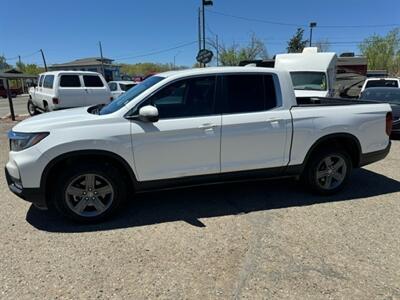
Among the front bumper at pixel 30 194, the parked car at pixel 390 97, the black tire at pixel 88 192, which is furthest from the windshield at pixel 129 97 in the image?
the parked car at pixel 390 97

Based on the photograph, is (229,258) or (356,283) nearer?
(356,283)

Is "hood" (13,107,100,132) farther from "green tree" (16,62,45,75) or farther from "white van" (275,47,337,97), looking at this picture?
"green tree" (16,62,45,75)

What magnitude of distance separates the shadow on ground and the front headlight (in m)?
0.96

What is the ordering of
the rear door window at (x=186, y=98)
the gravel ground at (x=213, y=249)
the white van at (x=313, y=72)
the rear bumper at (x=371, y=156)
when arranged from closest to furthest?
the gravel ground at (x=213, y=249) < the rear door window at (x=186, y=98) < the rear bumper at (x=371, y=156) < the white van at (x=313, y=72)

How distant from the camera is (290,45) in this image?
43344mm

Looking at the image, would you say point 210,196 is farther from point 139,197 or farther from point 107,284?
point 107,284

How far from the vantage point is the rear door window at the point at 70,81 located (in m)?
12.2

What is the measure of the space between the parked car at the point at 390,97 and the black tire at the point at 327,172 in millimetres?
5024

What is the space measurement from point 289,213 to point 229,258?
1360 mm

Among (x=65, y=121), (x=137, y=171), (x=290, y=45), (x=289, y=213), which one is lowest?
(x=289, y=213)

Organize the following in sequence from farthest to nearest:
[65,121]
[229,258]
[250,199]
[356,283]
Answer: [250,199] → [65,121] → [229,258] → [356,283]

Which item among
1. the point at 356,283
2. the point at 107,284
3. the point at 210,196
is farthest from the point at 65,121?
the point at 356,283

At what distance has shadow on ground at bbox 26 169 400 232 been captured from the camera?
4.04 m

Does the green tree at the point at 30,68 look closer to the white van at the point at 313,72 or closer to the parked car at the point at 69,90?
the parked car at the point at 69,90
